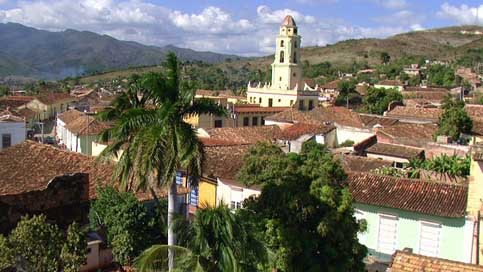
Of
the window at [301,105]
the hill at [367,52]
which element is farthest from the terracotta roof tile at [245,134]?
the hill at [367,52]

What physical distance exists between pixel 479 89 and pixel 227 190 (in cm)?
6486

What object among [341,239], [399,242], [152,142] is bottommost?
[399,242]

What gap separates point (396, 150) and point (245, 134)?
9401 mm

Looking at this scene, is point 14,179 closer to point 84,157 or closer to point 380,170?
point 84,157

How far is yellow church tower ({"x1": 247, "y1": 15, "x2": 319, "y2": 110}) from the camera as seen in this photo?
55.2 metres

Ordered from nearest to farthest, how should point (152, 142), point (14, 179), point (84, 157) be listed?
1. point (152, 142)
2. point (14, 179)
3. point (84, 157)

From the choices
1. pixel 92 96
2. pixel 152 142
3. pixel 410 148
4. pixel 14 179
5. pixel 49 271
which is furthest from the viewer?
pixel 92 96

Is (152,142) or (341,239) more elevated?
(152,142)

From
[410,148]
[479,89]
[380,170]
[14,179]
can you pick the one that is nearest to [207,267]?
[14,179]

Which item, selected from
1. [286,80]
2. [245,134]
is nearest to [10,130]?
[245,134]

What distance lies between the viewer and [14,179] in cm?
2081

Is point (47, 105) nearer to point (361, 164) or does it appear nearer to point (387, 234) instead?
point (361, 164)

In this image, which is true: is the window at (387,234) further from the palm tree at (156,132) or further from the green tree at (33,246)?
the green tree at (33,246)

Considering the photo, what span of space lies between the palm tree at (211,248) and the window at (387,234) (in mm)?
9468
